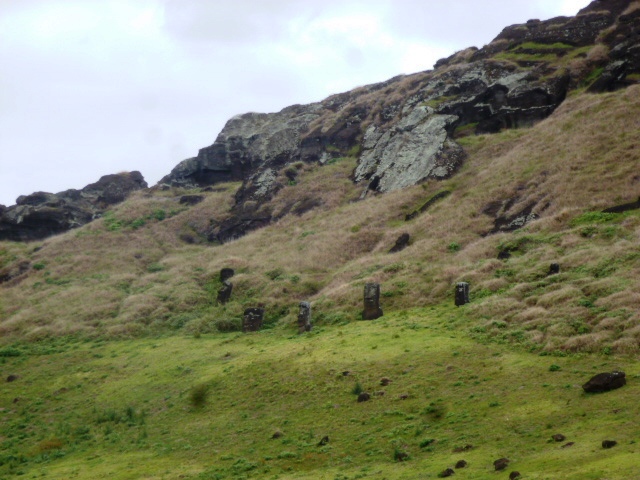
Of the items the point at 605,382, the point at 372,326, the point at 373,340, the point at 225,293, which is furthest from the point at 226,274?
the point at 605,382

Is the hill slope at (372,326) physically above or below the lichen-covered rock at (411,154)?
below

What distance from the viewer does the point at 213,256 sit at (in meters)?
68.1

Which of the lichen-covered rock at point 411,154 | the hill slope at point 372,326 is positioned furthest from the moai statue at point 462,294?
the lichen-covered rock at point 411,154

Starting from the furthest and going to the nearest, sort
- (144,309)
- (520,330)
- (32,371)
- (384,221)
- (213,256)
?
1. (213,256)
2. (384,221)
3. (144,309)
4. (32,371)
5. (520,330)

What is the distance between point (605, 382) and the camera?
1997cm

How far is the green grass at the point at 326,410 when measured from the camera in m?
18.2

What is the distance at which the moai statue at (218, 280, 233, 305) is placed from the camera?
1987 inches

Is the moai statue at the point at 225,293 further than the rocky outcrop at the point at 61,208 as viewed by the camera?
No

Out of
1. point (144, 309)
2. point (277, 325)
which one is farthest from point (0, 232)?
point (277, 325)

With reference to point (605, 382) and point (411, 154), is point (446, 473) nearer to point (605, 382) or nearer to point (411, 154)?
point (605, 382)

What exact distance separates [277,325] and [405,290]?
9.51 metres

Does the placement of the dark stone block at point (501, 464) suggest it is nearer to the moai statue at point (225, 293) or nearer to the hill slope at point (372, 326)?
the hill slope at point (372, 326)

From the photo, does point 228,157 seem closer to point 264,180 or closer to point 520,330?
point 264,180

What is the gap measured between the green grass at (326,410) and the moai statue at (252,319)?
2842 mm
